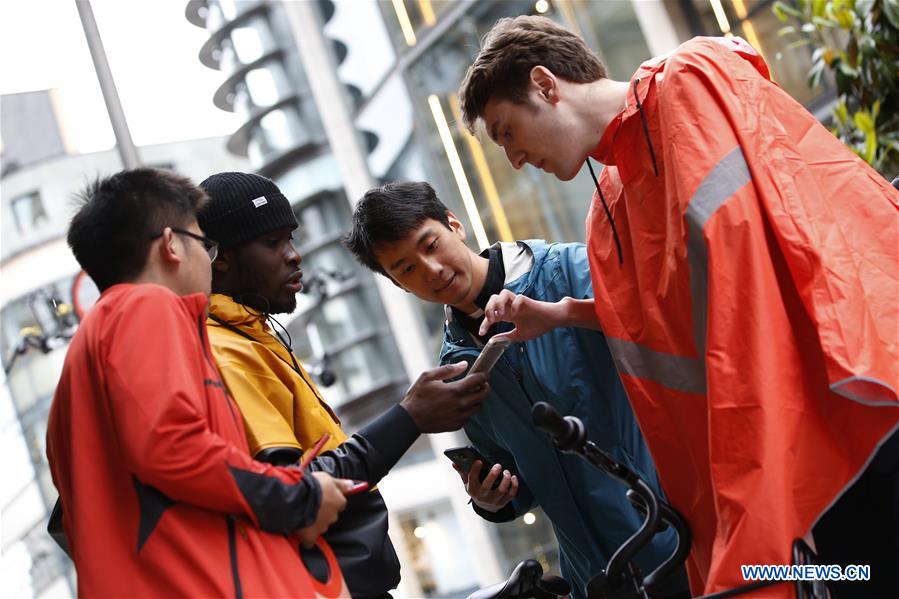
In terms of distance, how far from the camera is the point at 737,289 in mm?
1381

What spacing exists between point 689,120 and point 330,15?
955cm

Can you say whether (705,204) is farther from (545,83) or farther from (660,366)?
(545,83)

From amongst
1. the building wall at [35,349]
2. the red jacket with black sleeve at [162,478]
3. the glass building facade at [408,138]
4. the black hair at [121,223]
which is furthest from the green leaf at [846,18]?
the building wall at [35,349]

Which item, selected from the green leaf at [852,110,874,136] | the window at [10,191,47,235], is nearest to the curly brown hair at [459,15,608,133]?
the green leaf at [852,110,874,136]

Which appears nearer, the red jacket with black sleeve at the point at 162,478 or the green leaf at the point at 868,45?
the red jacket with black sleeve at the point at 162,478

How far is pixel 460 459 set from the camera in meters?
1.99

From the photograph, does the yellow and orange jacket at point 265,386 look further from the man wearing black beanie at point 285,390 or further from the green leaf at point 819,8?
the green leaf at point 819,8

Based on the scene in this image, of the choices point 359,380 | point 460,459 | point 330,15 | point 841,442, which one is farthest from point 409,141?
point 841,442

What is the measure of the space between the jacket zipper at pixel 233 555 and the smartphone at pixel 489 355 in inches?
23.7

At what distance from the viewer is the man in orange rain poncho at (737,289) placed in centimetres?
135

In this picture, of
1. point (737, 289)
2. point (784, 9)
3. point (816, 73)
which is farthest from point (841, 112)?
point (737, 289)

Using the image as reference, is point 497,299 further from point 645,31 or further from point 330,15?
point 330,15

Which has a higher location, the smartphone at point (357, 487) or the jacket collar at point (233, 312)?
the jacket collar at point (233, 312)

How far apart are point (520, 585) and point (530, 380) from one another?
1.36 feet
